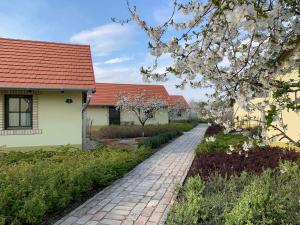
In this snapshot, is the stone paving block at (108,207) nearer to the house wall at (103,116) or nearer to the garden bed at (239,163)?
the garden bed at (239,163)

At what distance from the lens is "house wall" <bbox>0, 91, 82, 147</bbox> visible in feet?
43.4

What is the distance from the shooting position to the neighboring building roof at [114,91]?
1360 inches

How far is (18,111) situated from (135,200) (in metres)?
8.27

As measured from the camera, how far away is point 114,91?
37.4 m

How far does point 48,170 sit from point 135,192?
1961 millimetres

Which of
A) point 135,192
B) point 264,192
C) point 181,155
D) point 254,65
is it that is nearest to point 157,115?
point 181,155

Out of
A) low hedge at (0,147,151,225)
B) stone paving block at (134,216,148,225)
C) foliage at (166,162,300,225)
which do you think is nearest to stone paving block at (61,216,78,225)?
low hedge at (0,147,151,225)

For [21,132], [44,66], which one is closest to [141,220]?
[21,132]

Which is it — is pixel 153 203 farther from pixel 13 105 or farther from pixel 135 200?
pixel 13 105

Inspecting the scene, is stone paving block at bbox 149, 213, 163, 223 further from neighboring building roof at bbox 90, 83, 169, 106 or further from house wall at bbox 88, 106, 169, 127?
neighboring building roof at bbox 90, 83, 169, 106

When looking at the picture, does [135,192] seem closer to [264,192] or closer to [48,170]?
[48,170]

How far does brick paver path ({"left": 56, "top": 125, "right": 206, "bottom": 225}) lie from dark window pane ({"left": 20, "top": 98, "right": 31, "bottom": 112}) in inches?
215

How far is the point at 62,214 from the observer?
6.19 meters

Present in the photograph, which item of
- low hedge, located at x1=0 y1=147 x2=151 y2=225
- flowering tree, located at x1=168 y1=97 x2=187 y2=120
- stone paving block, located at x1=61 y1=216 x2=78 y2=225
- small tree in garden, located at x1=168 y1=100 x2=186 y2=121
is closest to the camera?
low hedge, located at x1=0 y1=147 x2=151 y2=225
